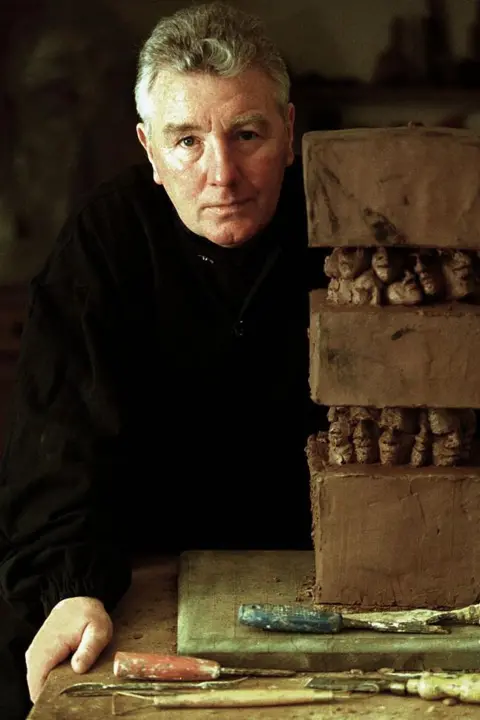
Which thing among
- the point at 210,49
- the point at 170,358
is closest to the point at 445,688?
the point at 170,358

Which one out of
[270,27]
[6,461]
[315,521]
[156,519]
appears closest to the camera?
[315,521]

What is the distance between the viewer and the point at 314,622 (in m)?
1.70

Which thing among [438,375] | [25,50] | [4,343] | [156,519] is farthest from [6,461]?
[25,50]

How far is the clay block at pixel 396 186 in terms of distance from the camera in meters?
1.63

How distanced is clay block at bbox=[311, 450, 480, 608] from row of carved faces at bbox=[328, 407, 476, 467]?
0.02 metres

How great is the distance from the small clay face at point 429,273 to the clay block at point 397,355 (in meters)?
0.03

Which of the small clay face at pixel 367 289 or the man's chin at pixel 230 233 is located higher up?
the man's chin at pixel 230 233

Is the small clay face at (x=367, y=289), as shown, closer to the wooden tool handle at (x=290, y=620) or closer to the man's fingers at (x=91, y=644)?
the wooden tool handle at (x=290, y=620)

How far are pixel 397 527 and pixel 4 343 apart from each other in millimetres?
1537

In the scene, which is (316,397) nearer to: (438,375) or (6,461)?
(438,375)

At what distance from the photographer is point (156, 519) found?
90.2 inches

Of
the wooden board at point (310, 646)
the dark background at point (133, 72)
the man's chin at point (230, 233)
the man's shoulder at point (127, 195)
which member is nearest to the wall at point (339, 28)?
the dark background at point (133, 72)

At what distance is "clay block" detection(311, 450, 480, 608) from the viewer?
5.76ft

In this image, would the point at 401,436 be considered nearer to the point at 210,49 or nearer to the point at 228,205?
the point at 228,205
